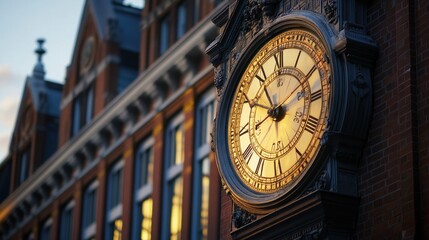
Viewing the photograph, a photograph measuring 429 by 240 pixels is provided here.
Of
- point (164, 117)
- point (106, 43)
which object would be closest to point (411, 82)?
point (164, 117)

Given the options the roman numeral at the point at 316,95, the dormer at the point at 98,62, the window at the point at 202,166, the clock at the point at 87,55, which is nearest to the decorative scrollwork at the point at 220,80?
the roman numeral at the point at 316,95

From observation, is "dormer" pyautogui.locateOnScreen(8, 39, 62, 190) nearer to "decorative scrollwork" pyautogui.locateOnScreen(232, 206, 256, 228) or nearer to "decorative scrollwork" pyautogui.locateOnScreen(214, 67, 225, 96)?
"decorative scrollwork" pyautogui.locateOnScreen(214, 67, 225, 96)

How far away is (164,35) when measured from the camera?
37.2 metres

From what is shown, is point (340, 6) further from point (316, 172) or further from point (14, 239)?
point (14, 239)

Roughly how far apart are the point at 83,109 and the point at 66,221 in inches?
149

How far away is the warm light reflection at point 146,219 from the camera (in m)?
34.9

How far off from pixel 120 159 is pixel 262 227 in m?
24.5

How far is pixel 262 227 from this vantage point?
13.7 m

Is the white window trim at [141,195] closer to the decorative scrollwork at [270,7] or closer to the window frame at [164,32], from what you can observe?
the window frame at [164,32]

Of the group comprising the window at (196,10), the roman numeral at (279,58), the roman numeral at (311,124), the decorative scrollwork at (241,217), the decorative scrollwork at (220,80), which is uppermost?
the window at (196,10)

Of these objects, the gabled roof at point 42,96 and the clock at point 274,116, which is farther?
the gabled roof at point 42,96

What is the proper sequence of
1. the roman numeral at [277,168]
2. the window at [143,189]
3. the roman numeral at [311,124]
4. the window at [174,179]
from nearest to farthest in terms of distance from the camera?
the roman numeral at [311,124] → the roman numeral at [277,168] → the window at [174,179] → the window at [143,189]

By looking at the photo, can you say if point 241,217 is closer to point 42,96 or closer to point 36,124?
A: point 36,124

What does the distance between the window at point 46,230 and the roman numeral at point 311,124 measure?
30.2 metres
